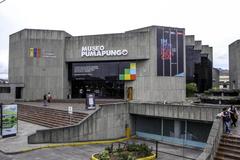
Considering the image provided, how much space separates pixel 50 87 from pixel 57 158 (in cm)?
2394

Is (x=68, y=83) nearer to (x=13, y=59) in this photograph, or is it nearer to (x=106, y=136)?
(x=13, y=59)

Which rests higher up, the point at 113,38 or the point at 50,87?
the point at 113,38

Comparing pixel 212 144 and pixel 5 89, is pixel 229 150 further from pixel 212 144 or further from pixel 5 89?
pixel 5 89

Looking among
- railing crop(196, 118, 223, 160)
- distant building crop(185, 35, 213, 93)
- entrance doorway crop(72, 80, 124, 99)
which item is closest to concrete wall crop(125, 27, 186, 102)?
entrance doorway crop(72, 80, 124, 99)

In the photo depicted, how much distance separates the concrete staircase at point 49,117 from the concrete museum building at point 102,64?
351 inches

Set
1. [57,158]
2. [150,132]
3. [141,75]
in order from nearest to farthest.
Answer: [57,158]
[150,132]
[141,75]

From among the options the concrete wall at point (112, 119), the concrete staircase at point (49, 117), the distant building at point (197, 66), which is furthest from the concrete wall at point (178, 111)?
the distant building at point (197, 66)

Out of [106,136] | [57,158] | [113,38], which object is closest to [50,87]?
[113,38]

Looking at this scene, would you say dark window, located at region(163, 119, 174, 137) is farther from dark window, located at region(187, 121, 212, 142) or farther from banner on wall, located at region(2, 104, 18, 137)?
banner on wall, located at region(2, 104, 18, 137)

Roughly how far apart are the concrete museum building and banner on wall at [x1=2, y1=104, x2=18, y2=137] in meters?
18.4

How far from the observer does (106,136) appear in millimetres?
24250

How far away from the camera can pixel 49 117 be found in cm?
2420

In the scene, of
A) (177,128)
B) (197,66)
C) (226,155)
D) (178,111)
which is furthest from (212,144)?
(197,66)

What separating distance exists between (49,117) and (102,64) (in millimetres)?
13803
